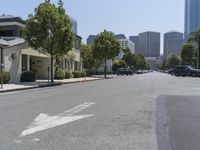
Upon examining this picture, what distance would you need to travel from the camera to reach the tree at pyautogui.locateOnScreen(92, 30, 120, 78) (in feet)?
205

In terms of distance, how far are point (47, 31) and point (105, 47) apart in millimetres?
27921

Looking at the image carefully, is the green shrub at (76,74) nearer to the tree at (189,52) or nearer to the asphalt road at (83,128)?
the asphalt road at (83,128)

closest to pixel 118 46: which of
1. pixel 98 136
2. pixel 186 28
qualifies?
pixel 98 136

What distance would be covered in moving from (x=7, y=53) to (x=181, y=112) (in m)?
24.1

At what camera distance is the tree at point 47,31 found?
35062mm

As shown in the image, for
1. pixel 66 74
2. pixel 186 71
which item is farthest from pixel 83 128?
pixel 186 71

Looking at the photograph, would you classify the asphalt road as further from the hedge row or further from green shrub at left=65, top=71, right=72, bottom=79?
green shrub at left=65, top=71, right=72, bottom=79

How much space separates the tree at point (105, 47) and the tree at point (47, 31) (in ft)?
87.6

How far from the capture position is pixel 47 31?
35.3 metres

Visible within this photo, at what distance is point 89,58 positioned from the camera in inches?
3228

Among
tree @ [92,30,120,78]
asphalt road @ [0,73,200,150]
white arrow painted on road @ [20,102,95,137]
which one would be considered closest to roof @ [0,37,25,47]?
asphalt road @ [0,73,200,150]

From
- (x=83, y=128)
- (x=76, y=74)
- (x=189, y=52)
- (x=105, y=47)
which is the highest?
(x=189, y=52)

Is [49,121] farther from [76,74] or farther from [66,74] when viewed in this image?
[76,74]

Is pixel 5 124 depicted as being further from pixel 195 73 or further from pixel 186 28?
pixel 186 28
